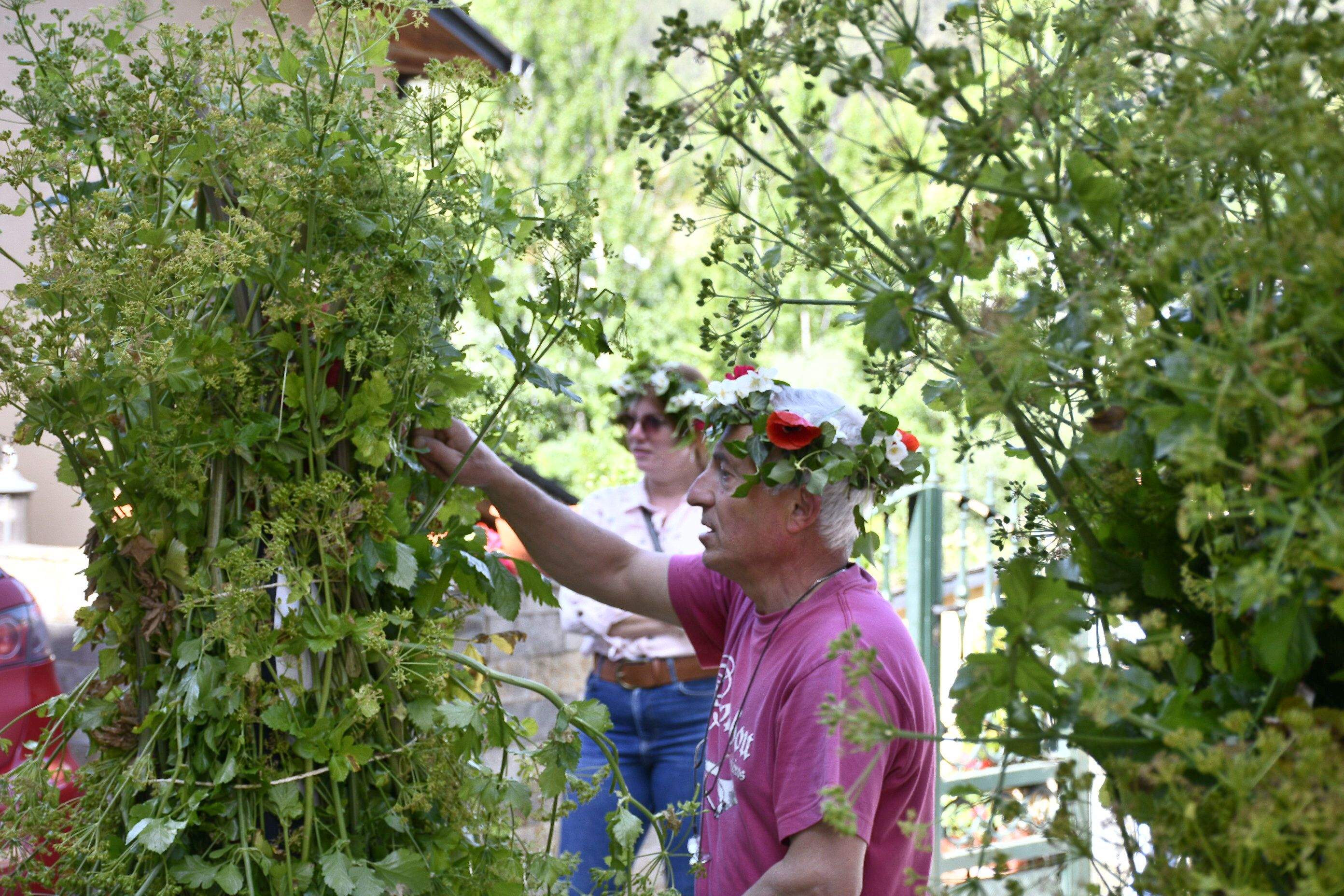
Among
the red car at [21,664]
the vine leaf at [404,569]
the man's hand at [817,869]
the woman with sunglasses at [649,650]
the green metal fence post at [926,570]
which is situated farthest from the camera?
the green metal fence post at [926,570]

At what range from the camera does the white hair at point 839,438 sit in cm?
174

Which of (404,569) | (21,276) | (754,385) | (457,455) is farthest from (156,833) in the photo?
(21,276)

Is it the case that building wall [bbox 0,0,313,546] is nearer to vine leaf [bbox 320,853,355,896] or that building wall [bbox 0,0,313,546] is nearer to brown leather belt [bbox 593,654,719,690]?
vine leaf [bbox 320,853,355,896]

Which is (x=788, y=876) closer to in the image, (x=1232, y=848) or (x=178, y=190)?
(x=1232, y=848)

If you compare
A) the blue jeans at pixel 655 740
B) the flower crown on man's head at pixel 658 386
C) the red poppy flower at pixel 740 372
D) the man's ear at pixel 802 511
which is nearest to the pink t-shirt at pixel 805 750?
the man's ear at pixel 802 511

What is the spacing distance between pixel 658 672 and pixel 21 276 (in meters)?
2.02

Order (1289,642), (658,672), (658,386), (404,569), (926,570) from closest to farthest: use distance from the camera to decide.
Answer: (1289,642) < (404,569) < (658,672) < (658,386) < (926,570)

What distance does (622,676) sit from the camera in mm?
3203

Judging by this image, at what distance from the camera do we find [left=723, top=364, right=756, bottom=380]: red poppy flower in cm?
182

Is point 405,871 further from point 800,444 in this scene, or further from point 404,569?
point 800,444

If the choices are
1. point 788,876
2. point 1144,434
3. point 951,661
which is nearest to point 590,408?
point 951,661

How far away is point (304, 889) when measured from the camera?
3.90 feet

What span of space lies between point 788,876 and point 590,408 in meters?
8.42

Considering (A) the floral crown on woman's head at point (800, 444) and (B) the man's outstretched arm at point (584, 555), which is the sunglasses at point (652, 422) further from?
(A) the floral crown on woman's head at point (800, 444)
